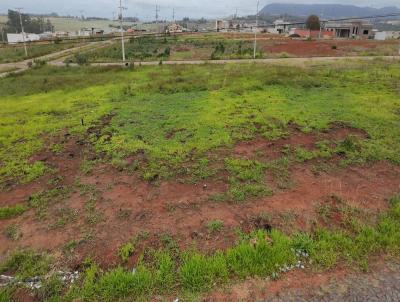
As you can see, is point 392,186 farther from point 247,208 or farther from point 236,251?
point 236,251

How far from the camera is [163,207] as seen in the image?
4648mm

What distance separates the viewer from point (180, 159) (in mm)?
6215

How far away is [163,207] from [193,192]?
63cm

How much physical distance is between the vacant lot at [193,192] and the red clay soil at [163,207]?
0.08 ft

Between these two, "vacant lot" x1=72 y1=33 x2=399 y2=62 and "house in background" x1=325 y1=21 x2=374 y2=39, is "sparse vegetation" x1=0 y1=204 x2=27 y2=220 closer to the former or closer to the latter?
"vacant lot" x1=72 y1=33 x2=399 y2=62

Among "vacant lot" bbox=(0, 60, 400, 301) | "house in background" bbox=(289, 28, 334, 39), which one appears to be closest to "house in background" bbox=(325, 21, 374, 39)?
"house in background" bbox=(289, 28, 334, 39)

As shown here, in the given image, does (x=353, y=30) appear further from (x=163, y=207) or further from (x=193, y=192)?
(x=163, y=207)

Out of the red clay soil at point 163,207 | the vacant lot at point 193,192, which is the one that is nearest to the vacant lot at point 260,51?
the vacant lot at point 193,192

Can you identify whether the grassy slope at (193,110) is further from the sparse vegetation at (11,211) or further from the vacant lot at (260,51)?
the vacant lot at (260,51)

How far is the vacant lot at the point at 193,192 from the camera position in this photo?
3516mm

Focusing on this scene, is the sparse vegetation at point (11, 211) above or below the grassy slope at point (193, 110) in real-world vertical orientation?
below

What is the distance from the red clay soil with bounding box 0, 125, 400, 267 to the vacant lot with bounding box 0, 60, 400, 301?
25mm

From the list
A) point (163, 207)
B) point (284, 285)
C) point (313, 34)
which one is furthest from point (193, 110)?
point (313, 34)

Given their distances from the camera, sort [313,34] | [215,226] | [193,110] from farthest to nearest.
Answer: [313,34]
[193,110]
[215,226]
